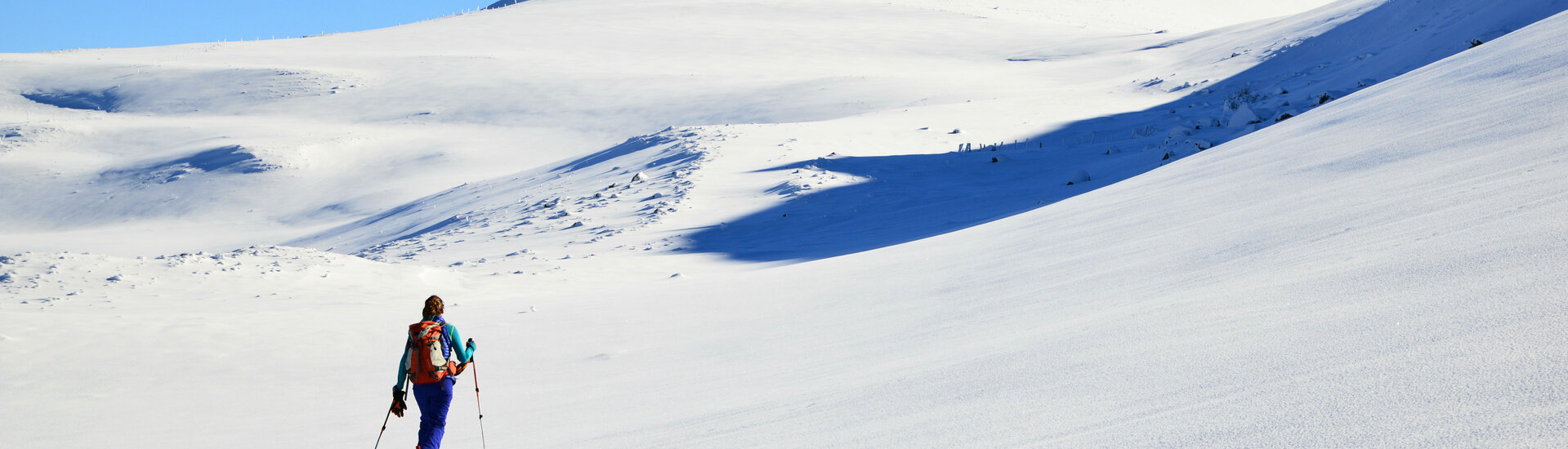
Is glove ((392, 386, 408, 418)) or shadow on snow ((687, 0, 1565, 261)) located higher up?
glove ((392, 386, 408, 418))

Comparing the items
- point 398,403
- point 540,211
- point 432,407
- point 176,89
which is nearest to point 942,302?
point 432,407

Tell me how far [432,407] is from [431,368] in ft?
0.71

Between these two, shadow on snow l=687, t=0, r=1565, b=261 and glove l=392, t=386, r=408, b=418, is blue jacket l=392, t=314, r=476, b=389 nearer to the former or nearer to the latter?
glove l=392, t=386, r=408, b=418

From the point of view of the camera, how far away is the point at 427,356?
4.81 metres

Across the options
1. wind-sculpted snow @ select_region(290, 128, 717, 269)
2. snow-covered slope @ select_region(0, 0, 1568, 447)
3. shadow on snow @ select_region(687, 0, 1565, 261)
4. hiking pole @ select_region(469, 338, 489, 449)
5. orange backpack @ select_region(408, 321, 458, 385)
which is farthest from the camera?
wind-sculpted snow @ select_region(290, 128, 717, 269)

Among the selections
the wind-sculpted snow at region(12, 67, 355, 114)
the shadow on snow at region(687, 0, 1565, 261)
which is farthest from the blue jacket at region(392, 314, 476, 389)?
the wind-sculpted snow at region(12, 67, 355, 114)

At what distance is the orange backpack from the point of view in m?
4.80

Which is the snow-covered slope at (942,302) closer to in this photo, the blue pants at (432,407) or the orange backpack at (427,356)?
the blue pants at (432,407)

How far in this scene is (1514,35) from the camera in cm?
1021

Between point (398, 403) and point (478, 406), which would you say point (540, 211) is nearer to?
point (478, 406)

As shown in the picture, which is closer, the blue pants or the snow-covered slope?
the snow-covered slope

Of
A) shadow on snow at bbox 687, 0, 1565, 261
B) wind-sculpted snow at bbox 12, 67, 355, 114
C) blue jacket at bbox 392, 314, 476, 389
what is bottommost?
shadow on snow at bbox 687, 0, 1565, 261

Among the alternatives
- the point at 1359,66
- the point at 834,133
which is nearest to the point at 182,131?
the point at 834,133

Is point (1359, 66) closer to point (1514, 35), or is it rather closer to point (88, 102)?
point (1514, 35)
